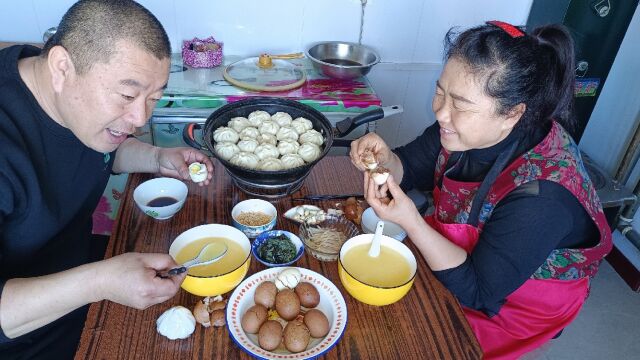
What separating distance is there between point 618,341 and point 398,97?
2.06 m

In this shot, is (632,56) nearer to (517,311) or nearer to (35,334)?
(517,311)

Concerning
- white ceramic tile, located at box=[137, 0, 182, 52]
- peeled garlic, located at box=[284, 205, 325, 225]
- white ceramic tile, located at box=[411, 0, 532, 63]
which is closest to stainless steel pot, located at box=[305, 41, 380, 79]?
white ceramic tile, located at box=[411, 0, 532, 63]

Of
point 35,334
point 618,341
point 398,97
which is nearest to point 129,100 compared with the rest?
point 35,334

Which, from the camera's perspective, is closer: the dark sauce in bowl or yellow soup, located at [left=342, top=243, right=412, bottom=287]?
yellow soup, located at [left=342, top=243, right=412, bottom=287]

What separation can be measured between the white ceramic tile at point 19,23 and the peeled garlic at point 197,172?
1.85 meters

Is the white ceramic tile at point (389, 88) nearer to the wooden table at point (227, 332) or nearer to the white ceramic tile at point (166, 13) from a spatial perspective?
the white ceramic tile at point (166, 13)

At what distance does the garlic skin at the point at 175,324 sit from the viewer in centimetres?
119

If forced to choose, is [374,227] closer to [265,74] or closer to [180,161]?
[180,161]

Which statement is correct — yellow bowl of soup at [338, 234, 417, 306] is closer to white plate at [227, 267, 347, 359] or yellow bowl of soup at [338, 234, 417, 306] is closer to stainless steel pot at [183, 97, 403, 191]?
white plate at [227, 267, 347, 359]

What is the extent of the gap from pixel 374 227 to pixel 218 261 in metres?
0.55

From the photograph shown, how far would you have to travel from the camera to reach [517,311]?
1592 mm

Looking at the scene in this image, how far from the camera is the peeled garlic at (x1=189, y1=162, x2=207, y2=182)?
1684 mm

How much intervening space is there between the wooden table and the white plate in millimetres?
38

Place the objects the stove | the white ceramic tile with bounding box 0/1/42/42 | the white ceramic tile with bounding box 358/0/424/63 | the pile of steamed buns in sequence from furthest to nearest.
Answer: the white ceramic tile with bounding box 358/0/424/63, the stove, the white ceramic tile with bounding box 0/1/42/42, the pile of steamed buns
